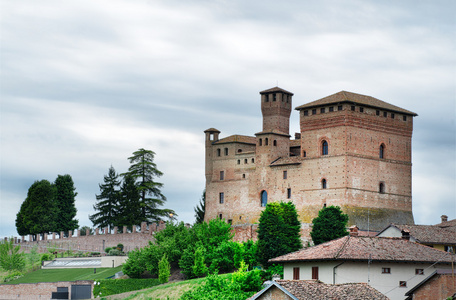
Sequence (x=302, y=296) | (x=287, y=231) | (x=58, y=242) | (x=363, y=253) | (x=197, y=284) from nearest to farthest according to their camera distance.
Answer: (x=302, y=296) < (x=363, y=253) < (x=197, y=284) < (x=287, y=231) < (x=58, y=242)

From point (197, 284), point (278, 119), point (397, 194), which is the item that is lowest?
point (197, 284)

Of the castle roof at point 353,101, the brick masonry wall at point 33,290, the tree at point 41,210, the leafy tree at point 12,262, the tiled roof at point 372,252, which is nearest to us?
the tiled roof at point 372,252

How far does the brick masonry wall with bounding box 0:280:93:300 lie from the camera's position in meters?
64.0

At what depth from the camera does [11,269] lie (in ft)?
244

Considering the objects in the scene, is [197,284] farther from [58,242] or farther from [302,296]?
[58,242]

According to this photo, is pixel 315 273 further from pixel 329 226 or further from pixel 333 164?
pixel 333 164

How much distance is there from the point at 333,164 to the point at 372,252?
2230 centimetres

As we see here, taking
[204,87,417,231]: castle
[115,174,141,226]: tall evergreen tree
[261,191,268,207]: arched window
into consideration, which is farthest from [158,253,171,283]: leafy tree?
[115,174,141,226]: tall evergreen tree

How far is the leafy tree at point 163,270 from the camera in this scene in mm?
61469

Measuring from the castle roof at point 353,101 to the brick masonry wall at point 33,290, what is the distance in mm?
21441

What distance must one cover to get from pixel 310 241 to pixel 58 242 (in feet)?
89.7

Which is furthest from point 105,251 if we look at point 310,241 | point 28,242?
point 310,241

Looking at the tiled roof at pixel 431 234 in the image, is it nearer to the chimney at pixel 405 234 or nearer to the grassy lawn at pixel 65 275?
the chimney at pixel 405 234

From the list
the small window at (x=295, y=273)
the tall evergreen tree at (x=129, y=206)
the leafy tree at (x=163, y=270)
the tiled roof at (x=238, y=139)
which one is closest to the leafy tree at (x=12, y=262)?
the tall evergreen tree at (x=129, y=206)
